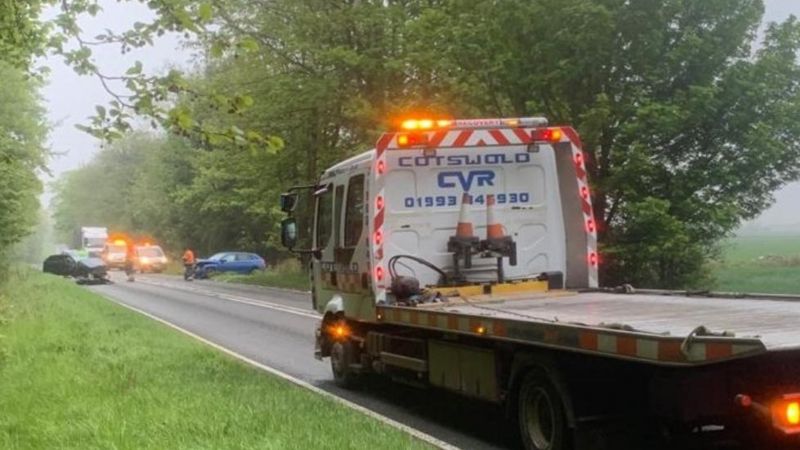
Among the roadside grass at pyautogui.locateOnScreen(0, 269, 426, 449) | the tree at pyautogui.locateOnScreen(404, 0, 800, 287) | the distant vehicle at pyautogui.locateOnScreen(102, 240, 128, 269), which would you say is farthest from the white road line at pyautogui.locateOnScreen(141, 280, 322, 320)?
the distant vehicle at pyautogui.locateOnScreen(102, 240, 128, 269)

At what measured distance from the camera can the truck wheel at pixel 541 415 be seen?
636 centimetres

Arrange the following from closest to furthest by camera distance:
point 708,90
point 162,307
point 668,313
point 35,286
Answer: point 668,313 → point 708,90 → point 162,307 → point 35,286

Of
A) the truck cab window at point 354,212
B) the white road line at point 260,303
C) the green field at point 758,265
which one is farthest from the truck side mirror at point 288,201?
the green field at point 758,265

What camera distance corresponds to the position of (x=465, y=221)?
9.83 metres

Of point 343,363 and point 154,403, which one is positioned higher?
point 343,363

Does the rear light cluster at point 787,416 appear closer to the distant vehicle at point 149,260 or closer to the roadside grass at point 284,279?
the roadside grass at point 284,279

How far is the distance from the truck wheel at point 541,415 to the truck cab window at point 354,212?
3.61 meters

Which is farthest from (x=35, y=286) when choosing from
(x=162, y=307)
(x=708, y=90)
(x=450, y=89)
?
(x=708, y=90)

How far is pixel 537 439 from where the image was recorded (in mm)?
6762

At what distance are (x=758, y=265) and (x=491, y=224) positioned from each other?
12927mm

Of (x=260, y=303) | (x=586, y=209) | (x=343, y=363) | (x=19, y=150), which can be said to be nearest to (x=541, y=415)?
(x=586, y=209)

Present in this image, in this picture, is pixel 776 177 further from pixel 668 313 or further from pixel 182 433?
pixel 182 433

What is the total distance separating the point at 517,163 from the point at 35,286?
1063 inches

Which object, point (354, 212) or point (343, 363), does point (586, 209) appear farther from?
point (343, 363)
